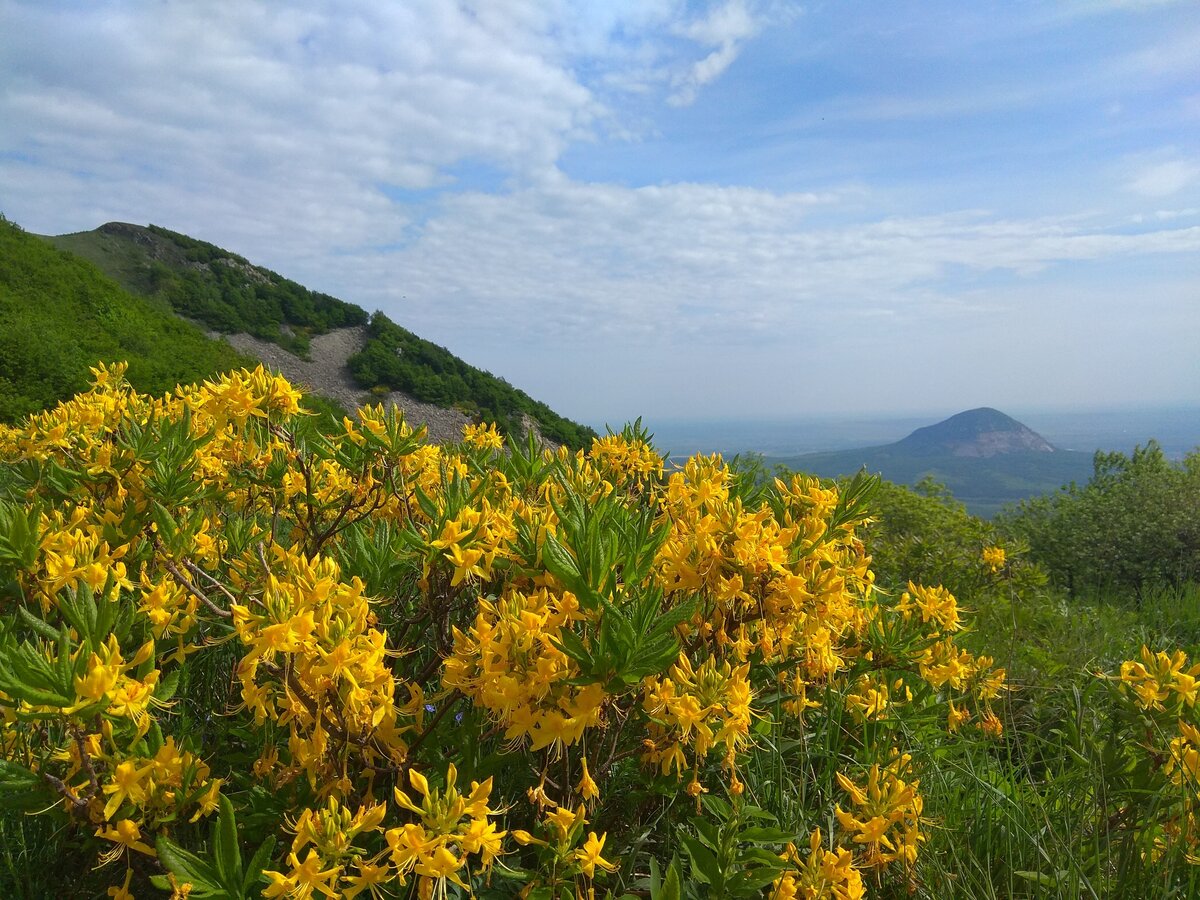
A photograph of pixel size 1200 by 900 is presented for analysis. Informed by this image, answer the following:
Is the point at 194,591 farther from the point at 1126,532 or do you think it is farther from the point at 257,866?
the point at 1126,532

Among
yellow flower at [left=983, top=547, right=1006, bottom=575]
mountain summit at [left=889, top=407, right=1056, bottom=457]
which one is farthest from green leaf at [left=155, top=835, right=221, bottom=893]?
mountain summit at [left=889, top=407, right=1056, bottom=457]

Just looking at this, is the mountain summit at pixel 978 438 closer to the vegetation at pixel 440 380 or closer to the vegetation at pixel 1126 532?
the vegetation at pixel 440 380

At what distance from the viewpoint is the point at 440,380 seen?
24641 mm

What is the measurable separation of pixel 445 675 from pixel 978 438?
142 m

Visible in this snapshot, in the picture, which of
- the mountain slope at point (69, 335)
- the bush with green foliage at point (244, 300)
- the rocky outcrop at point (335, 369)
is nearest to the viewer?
the mountain slope at point (69, 335)

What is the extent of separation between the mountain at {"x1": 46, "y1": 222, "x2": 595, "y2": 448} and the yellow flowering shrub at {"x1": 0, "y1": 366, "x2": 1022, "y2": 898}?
14855mm

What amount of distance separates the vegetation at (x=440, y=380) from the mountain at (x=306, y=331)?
0.14 feet

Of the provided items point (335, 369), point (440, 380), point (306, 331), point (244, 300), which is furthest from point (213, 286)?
point (440, 380)

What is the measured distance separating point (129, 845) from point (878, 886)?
5.84 feet

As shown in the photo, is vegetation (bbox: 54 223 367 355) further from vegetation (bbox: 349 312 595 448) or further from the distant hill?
the distant hill

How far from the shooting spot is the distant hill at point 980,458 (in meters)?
93.4

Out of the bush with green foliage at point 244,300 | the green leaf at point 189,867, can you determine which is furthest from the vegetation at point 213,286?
the green leaf at point 189,867

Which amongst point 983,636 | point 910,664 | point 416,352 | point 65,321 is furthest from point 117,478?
point 416,352

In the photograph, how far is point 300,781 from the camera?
5.03ft
